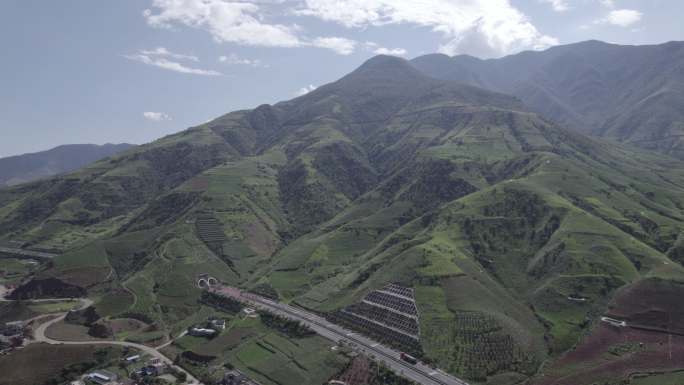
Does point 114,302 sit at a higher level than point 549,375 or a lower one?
higher

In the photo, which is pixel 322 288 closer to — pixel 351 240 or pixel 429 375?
pixel 351 240

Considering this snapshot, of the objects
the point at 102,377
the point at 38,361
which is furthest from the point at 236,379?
the point at 38,361

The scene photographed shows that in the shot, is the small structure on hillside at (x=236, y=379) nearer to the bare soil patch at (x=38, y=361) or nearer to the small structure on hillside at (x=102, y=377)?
the small structure on hillside at (x=102, y=377)

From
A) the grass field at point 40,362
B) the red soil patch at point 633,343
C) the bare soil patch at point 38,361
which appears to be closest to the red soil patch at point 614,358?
the red soil patch at point 633,343

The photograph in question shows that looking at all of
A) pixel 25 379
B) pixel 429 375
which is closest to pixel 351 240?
pixel 429 375

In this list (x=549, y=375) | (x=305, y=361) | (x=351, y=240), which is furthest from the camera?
(x=351, y=240)

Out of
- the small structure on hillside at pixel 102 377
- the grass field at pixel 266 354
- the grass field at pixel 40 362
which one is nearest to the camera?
the grass field at pixel 266 354

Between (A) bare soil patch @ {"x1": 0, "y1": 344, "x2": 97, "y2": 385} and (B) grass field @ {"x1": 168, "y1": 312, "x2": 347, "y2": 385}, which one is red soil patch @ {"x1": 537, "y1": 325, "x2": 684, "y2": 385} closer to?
(B) grass field @ {"x1": 168, "y1": 312, "x2": 347, "y2": 385}

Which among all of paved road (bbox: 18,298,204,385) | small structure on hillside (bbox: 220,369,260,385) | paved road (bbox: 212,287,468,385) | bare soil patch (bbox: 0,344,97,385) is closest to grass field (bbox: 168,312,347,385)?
small structure on hillside (bbox: 220,369,260,385)
